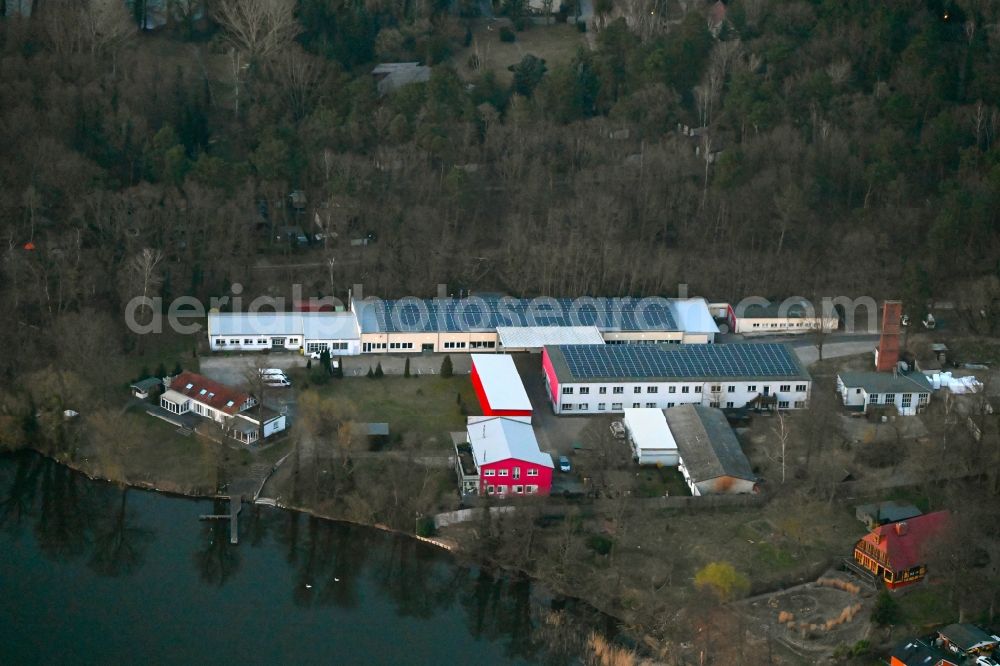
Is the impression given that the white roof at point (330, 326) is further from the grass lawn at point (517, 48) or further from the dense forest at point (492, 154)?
the grass lawn at point (517, 48)

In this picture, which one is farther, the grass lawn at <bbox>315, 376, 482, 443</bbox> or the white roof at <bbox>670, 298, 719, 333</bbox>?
the white roof at <bbox>670, 298, 719, 333</bbox>

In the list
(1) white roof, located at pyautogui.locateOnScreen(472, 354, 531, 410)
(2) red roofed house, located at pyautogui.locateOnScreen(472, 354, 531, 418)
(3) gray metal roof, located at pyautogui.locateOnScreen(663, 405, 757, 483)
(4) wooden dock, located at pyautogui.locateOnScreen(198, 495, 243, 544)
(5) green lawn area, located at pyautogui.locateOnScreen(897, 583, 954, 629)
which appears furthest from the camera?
(1) white roof, located at pyautogui.locateOnScreen(472, 354, 531, 410)

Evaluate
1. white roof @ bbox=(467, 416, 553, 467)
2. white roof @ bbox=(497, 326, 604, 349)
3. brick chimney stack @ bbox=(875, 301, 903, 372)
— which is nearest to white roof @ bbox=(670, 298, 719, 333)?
white roof @ bbox=(497, 326, 604, 349)

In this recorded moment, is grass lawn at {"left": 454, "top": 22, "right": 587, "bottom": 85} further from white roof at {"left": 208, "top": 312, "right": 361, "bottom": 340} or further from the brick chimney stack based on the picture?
the brick chimney stack

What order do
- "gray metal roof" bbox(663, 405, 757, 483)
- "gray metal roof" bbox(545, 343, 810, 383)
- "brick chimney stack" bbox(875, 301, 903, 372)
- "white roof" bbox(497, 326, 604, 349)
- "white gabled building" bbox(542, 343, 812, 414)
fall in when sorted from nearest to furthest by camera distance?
1. "gray metal roof" bbox(663, 405, 757, 483)
2. "white gabled building" bbox(542, 343, 812, 414)
3. "gray metal roof" bbox(545, 343, 810, 383)
4. "brick chimney stack" bbox(875, 301, 903, 372)
5. "white roof" bbox(497, 326, 604, 349)

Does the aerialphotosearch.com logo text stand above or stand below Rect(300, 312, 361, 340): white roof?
above

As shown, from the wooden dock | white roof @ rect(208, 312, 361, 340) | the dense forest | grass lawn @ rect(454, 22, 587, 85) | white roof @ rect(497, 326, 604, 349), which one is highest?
grass lawn @ rect(454, 22, 587, 85)
